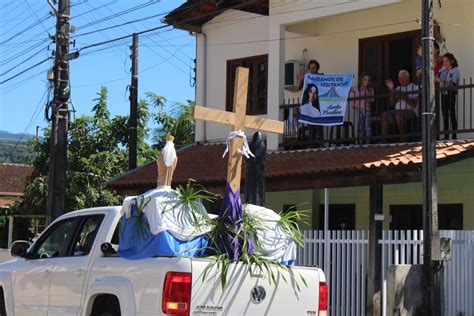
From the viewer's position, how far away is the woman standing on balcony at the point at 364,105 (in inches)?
566

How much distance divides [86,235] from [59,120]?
1124 cm

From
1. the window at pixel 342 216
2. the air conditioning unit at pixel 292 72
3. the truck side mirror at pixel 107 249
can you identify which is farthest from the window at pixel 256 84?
the truck side mirror at pixel 107 249

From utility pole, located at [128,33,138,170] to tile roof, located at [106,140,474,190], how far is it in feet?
12.9

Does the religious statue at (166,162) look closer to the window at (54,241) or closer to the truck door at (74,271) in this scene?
the truck door at (74,271)

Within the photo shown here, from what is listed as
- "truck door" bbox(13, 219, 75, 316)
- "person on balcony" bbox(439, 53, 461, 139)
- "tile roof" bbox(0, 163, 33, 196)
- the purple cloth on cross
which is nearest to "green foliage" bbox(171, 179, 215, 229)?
the purple cloth on cross

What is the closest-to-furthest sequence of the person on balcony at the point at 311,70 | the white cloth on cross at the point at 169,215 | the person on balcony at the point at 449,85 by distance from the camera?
the white cloth on cross at the point at 169,215 < the person on balcony at the point at 449,85 < the person on balcony at the point at 311,70

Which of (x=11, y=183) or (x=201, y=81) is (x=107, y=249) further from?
(x=11, y=183)

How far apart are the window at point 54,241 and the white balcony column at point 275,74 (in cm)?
760

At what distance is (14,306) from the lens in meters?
8.53

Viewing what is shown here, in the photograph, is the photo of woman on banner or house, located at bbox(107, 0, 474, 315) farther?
the photo of woman on banner

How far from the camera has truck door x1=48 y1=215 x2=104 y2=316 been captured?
25.0 ft

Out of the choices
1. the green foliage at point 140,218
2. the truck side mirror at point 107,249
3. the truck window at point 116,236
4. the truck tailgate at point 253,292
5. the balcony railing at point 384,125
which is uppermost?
the balcony railing at point 384,125

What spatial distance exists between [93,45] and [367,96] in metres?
9.99

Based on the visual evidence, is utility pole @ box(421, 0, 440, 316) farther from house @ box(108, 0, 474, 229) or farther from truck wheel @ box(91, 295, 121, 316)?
truck wheel @ box(91, 295, 121, 316)
